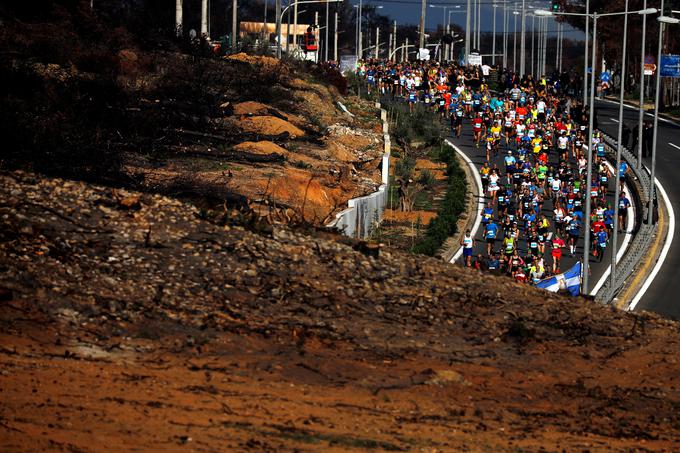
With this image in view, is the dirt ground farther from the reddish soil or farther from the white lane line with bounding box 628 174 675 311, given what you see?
the reddish soil

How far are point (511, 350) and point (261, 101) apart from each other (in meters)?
32.9

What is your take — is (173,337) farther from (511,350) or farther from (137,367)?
(511,350)

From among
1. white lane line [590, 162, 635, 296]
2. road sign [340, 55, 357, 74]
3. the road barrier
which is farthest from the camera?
road sign [340, 55, 357, 74]

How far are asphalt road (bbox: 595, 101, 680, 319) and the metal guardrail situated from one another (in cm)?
81

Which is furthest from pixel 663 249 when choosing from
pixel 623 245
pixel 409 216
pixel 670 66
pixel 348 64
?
pixel 348 64

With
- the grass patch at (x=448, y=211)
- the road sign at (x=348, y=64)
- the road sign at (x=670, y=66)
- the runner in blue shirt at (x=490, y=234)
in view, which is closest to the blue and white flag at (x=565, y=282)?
the grass patch at (x=448, y=211)

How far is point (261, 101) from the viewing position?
4666cm

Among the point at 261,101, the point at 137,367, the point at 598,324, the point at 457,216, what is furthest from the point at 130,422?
the point at 261,101

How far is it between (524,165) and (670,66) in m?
12.5

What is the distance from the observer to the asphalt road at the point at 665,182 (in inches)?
1328

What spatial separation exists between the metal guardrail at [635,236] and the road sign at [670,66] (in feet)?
12.9

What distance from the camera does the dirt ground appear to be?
11086 mm

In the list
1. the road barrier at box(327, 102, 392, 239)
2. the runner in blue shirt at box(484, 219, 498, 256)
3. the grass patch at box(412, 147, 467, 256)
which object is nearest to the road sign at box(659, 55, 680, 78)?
the grass patch at box(412, 147, 467, 256)

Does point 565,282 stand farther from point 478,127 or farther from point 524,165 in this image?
point 478,127
